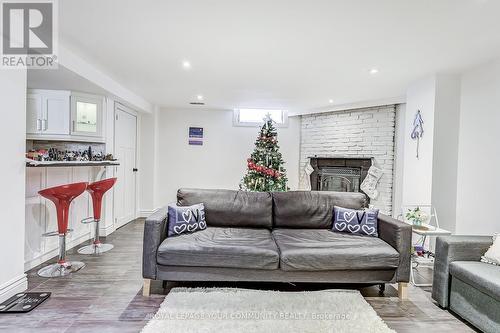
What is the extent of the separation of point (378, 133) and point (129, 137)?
4.62 m

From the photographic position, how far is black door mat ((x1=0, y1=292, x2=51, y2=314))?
222cm

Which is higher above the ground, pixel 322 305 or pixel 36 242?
pixel 36 242

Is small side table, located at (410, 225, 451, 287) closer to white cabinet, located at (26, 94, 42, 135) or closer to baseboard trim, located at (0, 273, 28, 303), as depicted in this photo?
baseboard trim, located at (0, 273, 28, 303)

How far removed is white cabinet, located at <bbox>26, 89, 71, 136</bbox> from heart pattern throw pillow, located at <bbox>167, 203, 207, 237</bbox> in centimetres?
214

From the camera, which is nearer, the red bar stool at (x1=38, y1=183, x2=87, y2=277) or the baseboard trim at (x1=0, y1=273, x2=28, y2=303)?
the baseboard trim at (x1=0, y1=273, x2=28, y2=303)

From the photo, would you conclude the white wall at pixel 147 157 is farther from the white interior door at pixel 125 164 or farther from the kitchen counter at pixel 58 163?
the kitchen counter at pixel 58 163

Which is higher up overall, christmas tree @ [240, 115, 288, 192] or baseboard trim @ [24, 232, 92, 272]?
christmas tree @ [240, 115, 288, 192]

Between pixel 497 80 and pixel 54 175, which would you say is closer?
pixel 497 80

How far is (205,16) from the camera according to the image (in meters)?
2.25

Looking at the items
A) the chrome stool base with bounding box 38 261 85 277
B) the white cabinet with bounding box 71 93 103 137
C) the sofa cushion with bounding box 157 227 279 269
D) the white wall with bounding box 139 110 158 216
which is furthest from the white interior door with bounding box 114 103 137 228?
the sofa cushion with bounding box 157 227 279 269

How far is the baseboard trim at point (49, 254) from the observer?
10.0 ft

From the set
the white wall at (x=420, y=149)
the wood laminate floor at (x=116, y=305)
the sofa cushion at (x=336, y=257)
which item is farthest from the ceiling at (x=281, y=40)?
the wood laminate floor at (x=116, y=305)

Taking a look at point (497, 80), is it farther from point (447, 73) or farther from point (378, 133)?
point (378, 133)

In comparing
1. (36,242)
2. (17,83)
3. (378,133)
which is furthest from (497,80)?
(36,242)
